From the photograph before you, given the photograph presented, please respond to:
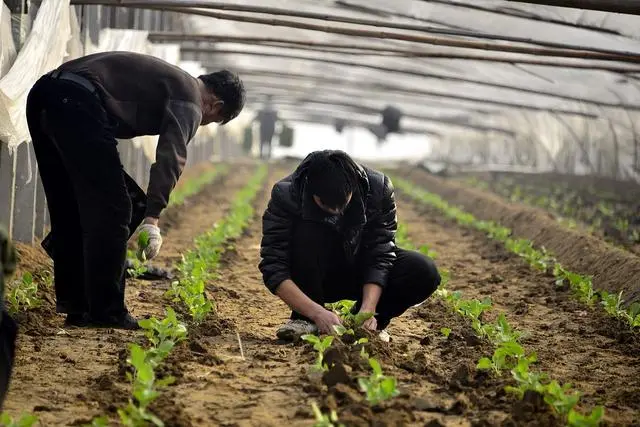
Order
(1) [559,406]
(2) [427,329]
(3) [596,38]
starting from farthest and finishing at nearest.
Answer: (3) [596,38]
(2) [427,329]
(1) [559,406]

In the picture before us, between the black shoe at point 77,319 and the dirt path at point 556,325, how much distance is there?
2.10 meters

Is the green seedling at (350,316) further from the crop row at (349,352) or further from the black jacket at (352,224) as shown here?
the black jacket at (352,224)

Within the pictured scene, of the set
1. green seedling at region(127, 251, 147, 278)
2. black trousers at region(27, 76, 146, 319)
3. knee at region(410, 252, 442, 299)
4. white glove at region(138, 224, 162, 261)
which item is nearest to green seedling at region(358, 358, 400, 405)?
knee at region(410, 252, 442, 299)

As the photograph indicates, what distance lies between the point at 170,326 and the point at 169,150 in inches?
31.5

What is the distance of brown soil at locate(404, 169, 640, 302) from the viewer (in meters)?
7.80

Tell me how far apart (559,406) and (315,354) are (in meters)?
1.35

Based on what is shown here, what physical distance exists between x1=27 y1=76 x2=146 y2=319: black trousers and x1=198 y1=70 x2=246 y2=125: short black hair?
1.65ft

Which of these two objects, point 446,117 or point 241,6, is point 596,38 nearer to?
point 241,6

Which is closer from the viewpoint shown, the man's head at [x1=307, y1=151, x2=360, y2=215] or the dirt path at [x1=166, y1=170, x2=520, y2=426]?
the dirt path at [x1=166, y1=170, x2=520, y2=426]

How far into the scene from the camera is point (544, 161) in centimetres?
2400

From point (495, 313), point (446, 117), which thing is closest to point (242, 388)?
point (495, 313)

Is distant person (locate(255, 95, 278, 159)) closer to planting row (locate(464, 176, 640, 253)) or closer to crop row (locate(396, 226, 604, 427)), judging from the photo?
planting row (locate(464, 176, 640, 253))

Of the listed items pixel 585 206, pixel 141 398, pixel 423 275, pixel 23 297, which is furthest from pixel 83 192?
pixel 585 206

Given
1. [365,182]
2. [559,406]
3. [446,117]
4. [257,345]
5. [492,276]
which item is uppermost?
[365,182]
